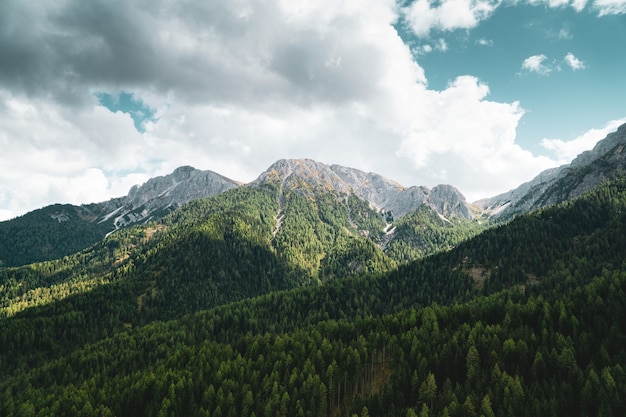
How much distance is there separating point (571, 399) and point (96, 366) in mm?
159156

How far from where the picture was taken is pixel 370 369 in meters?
107

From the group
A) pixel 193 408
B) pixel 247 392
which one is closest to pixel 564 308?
pixel 247 392

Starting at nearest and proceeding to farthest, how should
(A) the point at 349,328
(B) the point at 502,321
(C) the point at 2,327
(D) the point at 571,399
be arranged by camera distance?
(D) the point at 571,399
(B) the point at 502,321
(A) the point at 349,328
(C) the point at 2,327

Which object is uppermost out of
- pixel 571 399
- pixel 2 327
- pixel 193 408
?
pixel 2 327

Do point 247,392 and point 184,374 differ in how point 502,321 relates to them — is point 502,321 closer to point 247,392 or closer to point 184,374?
point 247,392

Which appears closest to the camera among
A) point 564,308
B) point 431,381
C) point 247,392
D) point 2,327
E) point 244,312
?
point 431,381

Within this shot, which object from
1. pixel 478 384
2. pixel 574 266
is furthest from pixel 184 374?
pixel 574 266

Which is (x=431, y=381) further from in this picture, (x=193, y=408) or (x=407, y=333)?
(x=193, y=408)

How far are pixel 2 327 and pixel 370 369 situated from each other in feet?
616

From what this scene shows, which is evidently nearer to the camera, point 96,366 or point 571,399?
point 571,399

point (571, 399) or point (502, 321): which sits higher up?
point (502, 321)

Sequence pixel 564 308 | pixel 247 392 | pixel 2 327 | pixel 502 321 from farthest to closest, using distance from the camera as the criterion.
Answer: pixel 2 327, pixel 502 321, pixel 564 308, pixel 247 392

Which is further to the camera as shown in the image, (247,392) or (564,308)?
(564,308)

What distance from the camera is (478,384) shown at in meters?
82.8
